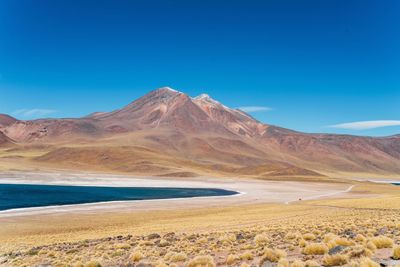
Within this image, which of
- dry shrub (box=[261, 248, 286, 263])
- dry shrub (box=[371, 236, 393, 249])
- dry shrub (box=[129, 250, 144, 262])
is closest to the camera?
dry shrub (box=[261, 248, 286, 263])

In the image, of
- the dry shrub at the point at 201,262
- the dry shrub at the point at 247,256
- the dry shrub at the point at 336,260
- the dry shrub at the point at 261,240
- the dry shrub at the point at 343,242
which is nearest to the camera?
the dry shrub at the point at 336,260

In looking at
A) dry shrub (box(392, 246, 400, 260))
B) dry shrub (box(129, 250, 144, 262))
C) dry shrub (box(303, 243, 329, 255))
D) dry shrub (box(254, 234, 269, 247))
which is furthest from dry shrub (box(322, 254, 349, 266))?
dry shrub (box(129, 250, 144, 262))

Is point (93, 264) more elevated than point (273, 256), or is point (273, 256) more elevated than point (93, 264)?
point (273, 256)

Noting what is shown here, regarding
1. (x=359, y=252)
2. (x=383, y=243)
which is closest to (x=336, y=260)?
(x=359, y=252)

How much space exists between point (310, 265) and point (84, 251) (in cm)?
1213

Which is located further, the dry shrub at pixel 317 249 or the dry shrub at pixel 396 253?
the dry shrub at pixel 317 249

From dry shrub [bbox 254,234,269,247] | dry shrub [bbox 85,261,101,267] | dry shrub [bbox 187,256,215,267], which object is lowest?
dry shrub [bbox 85,261,101,267]

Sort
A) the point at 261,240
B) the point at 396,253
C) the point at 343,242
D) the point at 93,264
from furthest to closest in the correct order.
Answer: the point at 261,240
the point at 93,264
the point at 343,242
the point at 396,253

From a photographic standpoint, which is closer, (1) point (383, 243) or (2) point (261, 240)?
(1) point (383, 243)

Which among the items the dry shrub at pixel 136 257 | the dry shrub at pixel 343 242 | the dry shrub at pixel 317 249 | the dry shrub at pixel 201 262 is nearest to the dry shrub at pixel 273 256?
the dry shrub at pixel 317 249

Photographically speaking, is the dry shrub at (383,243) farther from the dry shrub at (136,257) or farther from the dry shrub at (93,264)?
the dry shrub at (93,264)

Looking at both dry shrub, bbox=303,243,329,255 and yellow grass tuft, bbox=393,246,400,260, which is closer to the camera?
yellow grass tuft, bbox=393,246,400,260

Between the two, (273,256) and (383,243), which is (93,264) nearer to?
(273,256)

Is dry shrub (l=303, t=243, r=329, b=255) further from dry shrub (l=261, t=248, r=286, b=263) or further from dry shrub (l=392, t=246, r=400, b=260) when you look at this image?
dry shrub (l=392, t=246, r=400, b=260)
